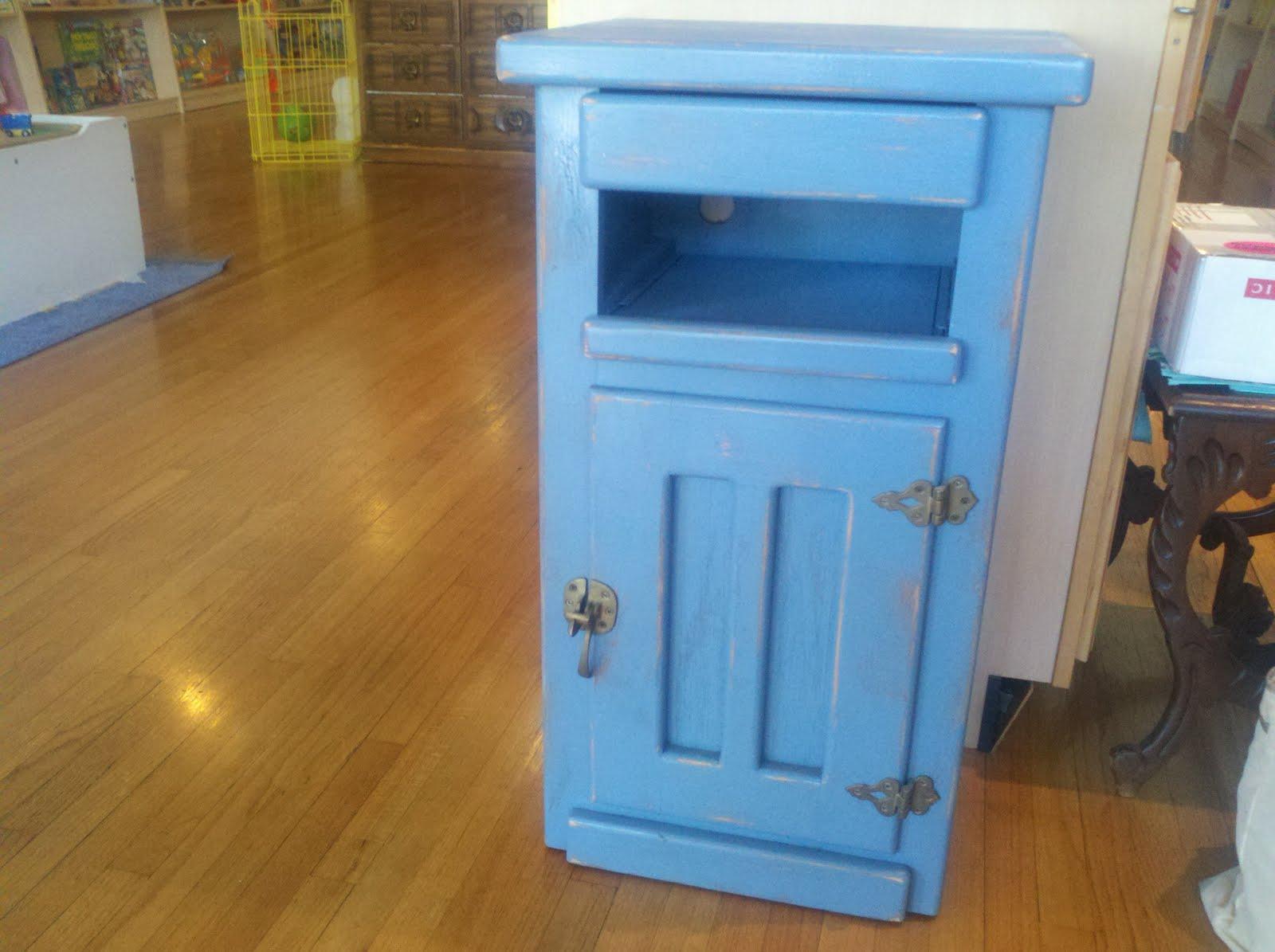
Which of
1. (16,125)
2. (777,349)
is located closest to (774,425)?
(777,349)

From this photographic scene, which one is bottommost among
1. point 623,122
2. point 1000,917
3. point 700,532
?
point 1000,917

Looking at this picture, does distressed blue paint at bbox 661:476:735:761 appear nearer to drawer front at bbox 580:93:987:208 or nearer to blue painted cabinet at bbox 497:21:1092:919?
blue painted cabinet at bbox 497:21:1092:919

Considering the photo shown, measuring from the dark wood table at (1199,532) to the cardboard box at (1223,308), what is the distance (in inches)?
1.1

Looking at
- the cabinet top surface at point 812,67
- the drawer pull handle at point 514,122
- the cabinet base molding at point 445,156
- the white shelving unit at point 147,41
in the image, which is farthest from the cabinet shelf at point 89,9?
the cabinet top surface at point 812,67

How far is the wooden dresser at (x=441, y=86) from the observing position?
5289mm

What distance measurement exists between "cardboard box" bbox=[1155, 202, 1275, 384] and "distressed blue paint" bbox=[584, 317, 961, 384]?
40 cm

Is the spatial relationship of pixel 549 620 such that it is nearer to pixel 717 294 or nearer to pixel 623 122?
pixel 717 294

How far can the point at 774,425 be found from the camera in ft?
3.40

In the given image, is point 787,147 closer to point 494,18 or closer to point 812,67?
point 812,67

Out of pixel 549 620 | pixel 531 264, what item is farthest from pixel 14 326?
pixel 549 620

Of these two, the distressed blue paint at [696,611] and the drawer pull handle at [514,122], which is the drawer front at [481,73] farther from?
the distressed blue paint at [696,611]

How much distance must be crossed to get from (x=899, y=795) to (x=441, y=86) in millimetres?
4901

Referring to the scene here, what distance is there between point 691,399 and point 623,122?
0.25 metres

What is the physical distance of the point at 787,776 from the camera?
1.18 metres
